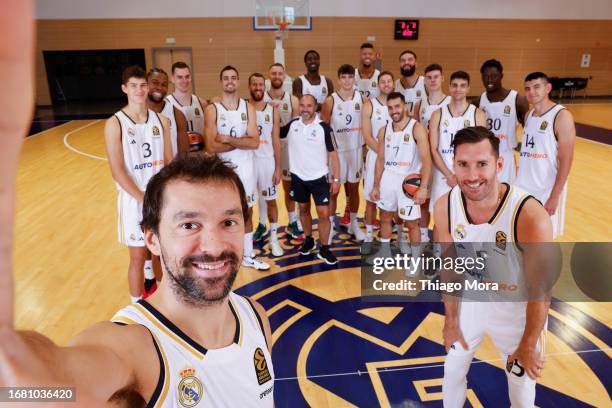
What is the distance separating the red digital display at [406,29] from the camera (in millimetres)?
17812

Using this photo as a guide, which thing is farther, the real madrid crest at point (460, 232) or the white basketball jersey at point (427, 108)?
the white basketball jersey at point (427, 108)

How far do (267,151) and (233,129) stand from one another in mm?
685

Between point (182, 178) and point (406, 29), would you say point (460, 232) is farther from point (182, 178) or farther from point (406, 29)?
point (406, 29)

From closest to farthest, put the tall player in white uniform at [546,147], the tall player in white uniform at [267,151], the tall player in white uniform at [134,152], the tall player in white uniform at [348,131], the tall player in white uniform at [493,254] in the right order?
the tall player in white uniform at [493,254] → the tall player in white uniform at [134,152] → the tall player in white uniform at [546,147] → the tall player in white uniform at [267,151] → the tall player in white uniform at [348,131]

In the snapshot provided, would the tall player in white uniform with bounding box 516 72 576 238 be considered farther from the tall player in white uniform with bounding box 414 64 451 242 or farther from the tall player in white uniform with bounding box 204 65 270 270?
the tall player in white uniform with bounding box 204 65 270 270

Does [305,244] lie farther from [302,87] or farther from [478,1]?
[478,1]

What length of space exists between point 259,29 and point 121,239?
15.2 metres

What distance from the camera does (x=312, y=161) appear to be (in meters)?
5.16

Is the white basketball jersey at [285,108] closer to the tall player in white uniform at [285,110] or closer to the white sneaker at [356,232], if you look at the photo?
the tall player in white uniform at [285,110]

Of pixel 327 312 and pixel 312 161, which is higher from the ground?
pixel 312 161

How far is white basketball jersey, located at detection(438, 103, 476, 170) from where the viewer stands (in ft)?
15.5

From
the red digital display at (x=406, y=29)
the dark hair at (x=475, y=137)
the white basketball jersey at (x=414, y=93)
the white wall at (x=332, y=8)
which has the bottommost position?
the dark hair at (x=475, y=137)

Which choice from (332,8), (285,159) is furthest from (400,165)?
(332,8)

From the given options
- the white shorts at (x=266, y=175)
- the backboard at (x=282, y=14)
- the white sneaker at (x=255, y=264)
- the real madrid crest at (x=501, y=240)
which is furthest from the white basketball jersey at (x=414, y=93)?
the backboard at (x=282, y=14)
